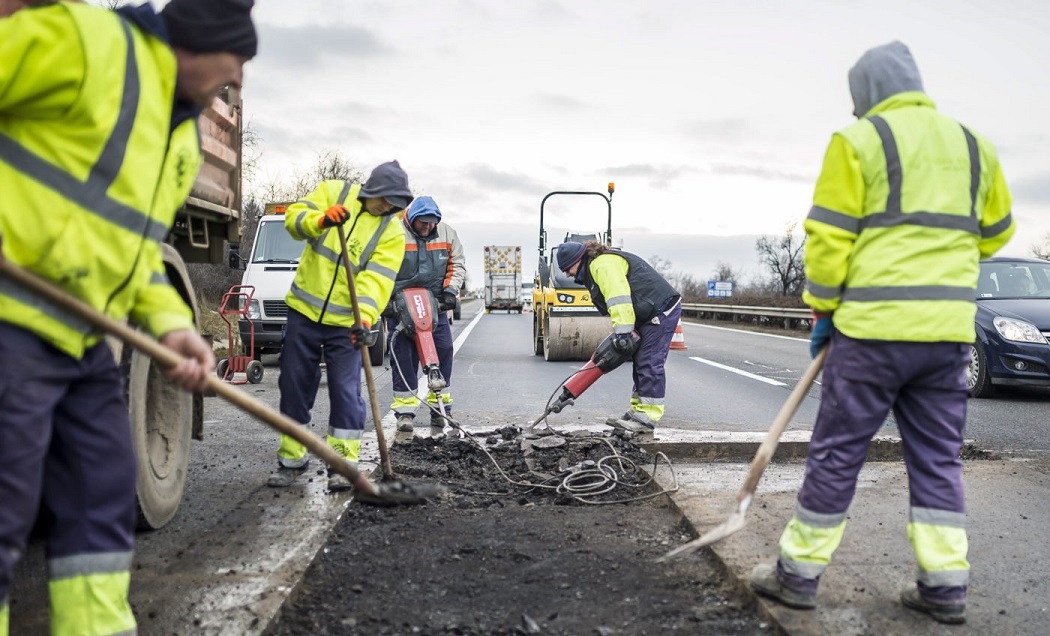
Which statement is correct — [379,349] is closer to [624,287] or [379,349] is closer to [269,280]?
[269,280]

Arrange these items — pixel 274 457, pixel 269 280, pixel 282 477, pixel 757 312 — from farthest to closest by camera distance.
→ pixel 757 312, pixel 269 280, pixel 274 457, pixel 282 477

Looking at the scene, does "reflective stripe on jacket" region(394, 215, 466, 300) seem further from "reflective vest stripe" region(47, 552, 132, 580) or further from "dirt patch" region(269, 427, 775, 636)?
"reflective vest stripe" region(47, 552, 132, 580)

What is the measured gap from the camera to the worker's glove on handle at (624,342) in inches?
271

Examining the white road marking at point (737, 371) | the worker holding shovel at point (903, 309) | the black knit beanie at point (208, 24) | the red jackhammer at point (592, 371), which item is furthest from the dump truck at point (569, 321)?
the black knit beanie at point (208, 24)

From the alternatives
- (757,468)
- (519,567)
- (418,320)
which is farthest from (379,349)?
(757,468)

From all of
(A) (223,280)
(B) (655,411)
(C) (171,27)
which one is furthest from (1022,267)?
(A) (223,280)

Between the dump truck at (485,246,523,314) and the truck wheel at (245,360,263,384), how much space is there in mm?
32399

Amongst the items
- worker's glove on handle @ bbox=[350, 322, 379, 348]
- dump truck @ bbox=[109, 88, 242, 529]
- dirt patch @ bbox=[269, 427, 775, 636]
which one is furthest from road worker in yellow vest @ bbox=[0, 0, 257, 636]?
worker's glove on handle @ bbox=[350, 322, 379, 348]

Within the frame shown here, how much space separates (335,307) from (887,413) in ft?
10.3

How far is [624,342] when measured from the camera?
688 cm

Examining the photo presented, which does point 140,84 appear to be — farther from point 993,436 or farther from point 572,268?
point 993,436

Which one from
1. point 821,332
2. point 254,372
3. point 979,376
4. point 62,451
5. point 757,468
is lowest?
point 254,372

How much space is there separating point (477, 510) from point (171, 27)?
3087mm

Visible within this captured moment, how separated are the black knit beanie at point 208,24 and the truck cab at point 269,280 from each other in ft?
29.9
